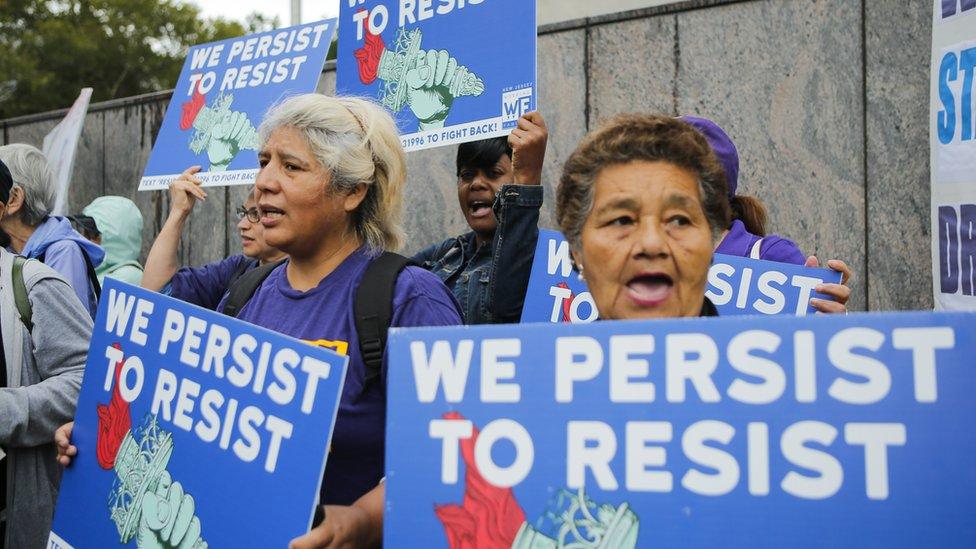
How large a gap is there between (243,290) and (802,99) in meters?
2.48

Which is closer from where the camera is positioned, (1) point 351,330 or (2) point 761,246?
(1) point 351,330

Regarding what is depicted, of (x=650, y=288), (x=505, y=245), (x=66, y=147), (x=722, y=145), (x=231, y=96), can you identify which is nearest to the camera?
(x=650, y=288)

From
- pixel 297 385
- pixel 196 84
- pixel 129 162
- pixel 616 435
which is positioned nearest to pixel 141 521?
pixel 297 385

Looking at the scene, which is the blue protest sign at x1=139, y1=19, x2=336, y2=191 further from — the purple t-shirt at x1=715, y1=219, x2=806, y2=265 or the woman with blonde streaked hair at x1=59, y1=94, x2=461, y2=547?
the purple t-shirt at x1=715, y1=219, x2=806, y2=265

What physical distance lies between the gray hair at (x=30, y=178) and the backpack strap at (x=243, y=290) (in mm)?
1639

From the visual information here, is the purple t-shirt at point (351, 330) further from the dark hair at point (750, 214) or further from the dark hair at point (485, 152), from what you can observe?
the dark hair at point (485, 152)

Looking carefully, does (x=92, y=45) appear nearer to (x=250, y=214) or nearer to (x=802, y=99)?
(x=250, y=214)

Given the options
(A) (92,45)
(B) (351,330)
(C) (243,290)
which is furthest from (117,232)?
(A) (92,45)

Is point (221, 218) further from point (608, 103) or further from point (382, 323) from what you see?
point (382, 323)

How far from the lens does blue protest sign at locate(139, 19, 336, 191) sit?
3.98m

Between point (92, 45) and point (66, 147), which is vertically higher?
point (92, 45)

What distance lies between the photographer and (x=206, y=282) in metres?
3.48

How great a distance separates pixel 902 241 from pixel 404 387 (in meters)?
2.70

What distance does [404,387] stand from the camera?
5.11 feet
